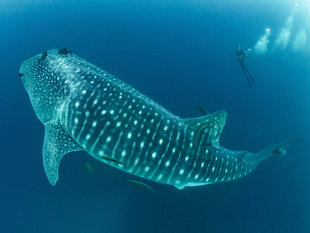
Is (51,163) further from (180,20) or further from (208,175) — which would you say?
(180,20)

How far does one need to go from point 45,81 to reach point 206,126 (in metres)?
2.92

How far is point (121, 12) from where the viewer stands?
10797 mm

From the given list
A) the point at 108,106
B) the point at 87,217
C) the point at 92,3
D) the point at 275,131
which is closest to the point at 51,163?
the point at 108,106

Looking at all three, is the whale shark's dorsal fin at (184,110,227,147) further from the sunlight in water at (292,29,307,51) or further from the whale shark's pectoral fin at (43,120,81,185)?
the sunlight in water at (292,29,307,51)

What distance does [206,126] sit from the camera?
3236 millimetres

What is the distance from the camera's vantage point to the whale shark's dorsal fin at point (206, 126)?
3219 mm

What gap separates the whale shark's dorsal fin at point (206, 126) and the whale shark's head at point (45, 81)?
6.92 ft

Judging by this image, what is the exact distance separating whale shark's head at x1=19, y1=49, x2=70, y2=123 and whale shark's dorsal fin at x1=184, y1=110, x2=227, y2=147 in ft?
6.92

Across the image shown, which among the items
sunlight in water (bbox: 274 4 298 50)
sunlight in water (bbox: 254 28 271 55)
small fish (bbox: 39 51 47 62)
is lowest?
small fish (bbox: 39 51 47 62)

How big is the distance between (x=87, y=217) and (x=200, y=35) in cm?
851

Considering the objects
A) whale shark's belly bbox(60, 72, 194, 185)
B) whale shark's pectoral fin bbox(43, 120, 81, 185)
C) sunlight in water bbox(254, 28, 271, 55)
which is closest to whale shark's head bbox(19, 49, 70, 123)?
whale shark's pectoral fin bbox(43, 120, 81, 185)

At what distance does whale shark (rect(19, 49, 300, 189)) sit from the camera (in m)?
3.23

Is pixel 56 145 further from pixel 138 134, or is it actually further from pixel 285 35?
pixel 285 35

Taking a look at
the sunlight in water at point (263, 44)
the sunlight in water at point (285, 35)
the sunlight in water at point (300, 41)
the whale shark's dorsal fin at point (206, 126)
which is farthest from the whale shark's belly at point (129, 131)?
the sunlight in water at point (300, 41)
